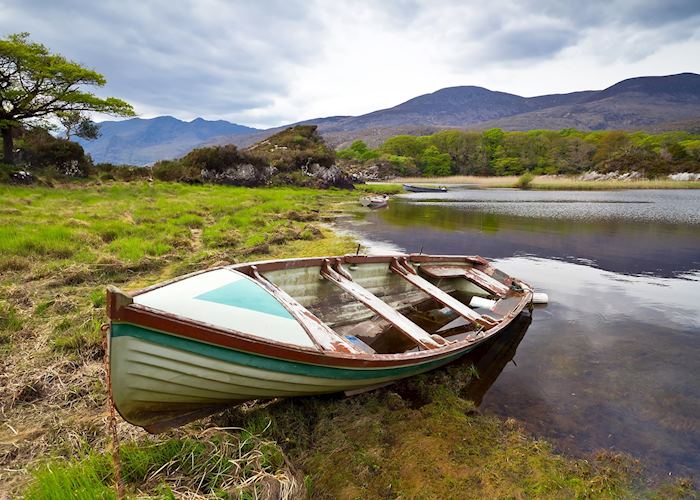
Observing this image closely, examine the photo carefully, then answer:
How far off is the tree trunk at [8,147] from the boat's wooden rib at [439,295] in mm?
30472

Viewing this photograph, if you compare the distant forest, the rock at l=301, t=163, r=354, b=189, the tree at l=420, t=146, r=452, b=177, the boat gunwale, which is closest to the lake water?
the boat gunwale

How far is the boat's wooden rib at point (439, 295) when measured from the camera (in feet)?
21.4

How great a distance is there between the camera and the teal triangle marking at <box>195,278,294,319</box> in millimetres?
3929

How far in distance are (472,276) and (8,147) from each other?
3253 centimetres

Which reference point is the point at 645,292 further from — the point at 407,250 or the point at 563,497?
the point at 563,497

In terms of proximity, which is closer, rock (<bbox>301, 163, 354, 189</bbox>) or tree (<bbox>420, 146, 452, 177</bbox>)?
rock (<bbox>301, 163, 354, 189</bbox>)

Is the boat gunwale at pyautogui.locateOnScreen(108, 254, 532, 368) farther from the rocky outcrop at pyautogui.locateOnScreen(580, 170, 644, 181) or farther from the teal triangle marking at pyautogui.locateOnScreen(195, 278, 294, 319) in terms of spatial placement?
the rocky outcrop at pyautogui.locateOnScreen(580, 170, 644, 181)

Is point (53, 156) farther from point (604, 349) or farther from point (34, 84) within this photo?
point (604, 349)

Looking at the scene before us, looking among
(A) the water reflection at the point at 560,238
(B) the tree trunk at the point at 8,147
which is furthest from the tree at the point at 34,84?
(A) the water reflection at the point at 560,238

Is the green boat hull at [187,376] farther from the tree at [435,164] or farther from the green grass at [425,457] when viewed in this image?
the tree at [435,164]

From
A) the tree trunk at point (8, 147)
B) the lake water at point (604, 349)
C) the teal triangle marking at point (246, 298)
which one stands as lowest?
the lake water at point (604, 349)

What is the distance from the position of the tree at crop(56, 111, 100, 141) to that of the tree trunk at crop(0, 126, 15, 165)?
16.2 feet

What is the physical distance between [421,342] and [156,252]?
27.0ft

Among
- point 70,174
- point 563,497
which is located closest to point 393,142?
point 70,174
